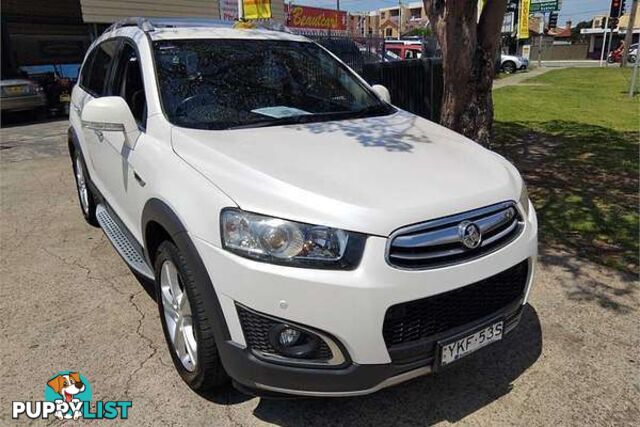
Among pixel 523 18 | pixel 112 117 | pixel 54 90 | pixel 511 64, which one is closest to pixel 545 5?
pixel 523 18

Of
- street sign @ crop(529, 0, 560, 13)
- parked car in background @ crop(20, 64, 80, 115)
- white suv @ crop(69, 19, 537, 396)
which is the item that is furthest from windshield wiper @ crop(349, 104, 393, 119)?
street sign @ crop(529, 0, 560, 13)

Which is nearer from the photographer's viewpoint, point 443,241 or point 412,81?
point 443,241

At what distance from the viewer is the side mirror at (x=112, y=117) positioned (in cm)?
292

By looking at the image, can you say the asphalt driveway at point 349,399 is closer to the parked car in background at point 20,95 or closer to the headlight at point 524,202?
the headlight at point 524,202

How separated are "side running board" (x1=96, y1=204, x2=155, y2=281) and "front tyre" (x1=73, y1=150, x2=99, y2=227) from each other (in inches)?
31.0

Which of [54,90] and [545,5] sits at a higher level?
[545,5]

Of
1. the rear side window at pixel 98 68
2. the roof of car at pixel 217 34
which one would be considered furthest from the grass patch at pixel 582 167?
the rear side window at pixel 98 68

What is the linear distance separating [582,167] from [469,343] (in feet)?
18.5

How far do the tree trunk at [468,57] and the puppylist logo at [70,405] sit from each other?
4.35 metres

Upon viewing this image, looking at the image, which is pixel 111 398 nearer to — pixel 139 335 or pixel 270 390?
pixel 139 335

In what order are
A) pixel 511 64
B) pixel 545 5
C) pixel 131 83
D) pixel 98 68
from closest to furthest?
pixel 131 83 < pixel 98 68 < pixel 511 64 < pixel 545 5

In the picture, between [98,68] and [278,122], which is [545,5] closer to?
[98,68]

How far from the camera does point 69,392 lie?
2.74m

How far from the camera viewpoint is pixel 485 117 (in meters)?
5.64
